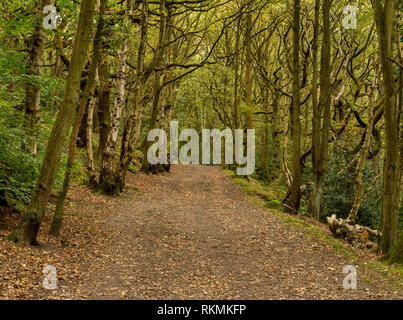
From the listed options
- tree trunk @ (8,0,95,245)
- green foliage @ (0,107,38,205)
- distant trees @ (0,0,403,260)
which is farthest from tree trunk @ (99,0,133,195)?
tree trunk @ (8,0,95,245)

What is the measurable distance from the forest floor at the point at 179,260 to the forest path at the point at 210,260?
2 cm

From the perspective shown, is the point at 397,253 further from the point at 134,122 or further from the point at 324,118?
the point at 134,122

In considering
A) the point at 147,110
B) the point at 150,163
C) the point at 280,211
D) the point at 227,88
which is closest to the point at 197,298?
the point at 280,211

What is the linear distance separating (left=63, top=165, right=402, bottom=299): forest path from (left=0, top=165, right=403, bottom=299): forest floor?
21 mm

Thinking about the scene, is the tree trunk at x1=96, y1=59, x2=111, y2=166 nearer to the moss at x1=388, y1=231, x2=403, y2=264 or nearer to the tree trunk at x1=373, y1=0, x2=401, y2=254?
the tree trunk at x1=373, y1=0, x2=401, y2=254

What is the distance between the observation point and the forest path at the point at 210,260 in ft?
20.1

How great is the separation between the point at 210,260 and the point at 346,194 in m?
11.0

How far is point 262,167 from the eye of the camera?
32.9m

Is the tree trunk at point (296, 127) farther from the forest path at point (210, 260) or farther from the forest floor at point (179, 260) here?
the forest floor at point (179, 260)

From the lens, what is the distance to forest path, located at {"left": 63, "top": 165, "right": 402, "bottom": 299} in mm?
6133

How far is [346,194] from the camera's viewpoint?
1681cm

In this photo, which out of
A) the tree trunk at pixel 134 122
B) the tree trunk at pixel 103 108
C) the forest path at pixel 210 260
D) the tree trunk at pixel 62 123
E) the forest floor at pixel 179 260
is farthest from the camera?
the tree trunk at pixel 103 108

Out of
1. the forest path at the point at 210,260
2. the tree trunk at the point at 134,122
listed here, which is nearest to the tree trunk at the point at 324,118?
the forest path at the point at 210,260

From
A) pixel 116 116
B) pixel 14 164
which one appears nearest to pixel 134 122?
pixel 116 116
